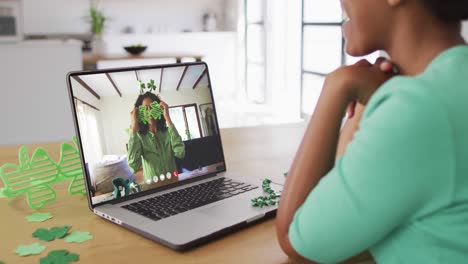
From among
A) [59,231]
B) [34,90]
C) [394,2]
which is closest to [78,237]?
[59,231]

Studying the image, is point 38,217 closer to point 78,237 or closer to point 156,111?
point 78,237

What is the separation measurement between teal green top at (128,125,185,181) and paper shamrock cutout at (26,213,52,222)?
19 centimetres

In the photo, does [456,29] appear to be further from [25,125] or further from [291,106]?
[291,106]

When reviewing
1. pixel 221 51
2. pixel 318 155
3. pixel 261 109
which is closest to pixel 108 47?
pixel 221 51

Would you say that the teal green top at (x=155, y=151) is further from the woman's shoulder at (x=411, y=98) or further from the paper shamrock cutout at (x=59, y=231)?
the woman's shoulder at (x=411, y=98)

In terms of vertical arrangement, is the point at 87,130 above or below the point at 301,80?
above

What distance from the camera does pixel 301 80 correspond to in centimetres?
581

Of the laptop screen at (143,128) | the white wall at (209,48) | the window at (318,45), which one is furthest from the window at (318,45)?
the laptop screen at (143,128)

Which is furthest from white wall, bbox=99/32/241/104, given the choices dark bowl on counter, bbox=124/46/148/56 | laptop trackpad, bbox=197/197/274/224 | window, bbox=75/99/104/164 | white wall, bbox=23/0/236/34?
laptop trackpad, bbox=197/197/274/224

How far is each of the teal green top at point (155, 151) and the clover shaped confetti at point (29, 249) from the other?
10.5 inches

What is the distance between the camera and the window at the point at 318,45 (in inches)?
195

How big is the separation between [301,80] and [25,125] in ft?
9.92

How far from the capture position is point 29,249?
847 millimetres

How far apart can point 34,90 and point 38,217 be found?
324 cm
